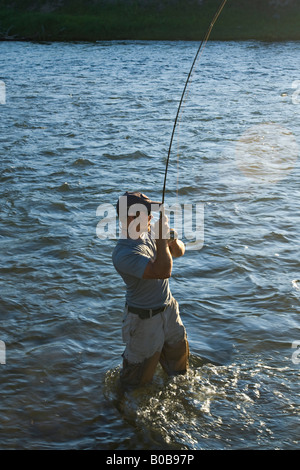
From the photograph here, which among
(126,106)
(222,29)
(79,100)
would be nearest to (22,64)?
(79,100)

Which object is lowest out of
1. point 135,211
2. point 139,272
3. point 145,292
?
point 145,292

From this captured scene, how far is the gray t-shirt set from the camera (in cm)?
457

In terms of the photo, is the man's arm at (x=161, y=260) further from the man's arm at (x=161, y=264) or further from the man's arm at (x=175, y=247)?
the man's arm at (x=175, y=247)

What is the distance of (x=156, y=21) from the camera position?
150 feet

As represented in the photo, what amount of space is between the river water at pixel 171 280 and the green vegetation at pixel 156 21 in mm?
24681

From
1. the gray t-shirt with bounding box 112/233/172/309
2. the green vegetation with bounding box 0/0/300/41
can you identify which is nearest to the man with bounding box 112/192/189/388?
the gray t-shirt with bounding box 112/233/172/309

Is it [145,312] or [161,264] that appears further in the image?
[145,312]

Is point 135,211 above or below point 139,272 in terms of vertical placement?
above

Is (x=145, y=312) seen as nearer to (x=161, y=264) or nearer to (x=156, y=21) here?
(x=161, y=264)

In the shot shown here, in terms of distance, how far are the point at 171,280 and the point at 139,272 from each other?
347 cm

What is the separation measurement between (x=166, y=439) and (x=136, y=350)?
0.74 meters

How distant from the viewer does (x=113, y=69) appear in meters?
28.7

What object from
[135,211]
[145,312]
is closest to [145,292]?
[145,312]

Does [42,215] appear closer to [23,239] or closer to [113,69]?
[23,239]
